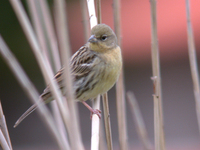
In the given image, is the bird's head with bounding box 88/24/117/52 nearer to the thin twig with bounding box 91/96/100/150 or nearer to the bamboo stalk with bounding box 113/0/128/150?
the bamboo stalk with bounding box 113/0/128/150

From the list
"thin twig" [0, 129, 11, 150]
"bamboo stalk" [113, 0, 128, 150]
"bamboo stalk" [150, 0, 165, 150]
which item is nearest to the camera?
"thin twig" [0, 129, 11, 150]

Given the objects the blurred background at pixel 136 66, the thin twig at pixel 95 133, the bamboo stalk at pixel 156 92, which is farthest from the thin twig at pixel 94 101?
the blurred background at pixel 136 66

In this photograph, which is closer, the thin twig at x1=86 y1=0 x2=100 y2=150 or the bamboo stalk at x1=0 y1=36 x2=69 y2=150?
the bamboo stalk at x1=0 y1=36 x2=69 y2=150

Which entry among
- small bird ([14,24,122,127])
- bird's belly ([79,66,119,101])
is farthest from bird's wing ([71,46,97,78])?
bird's belly ([79,66,119,101])

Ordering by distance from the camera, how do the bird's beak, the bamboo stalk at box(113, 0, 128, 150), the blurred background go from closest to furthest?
the bamboo stalk at box(113, 0, 128, 150) < the bird's beak < the blurred background

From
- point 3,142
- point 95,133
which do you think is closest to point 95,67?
point 95,133

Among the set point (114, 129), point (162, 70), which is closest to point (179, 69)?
point (162, 70)

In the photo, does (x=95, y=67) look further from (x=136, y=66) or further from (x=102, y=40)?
(x=136, y=66)

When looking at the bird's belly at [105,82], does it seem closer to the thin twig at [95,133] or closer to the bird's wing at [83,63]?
the bird's wing at [83,63]
